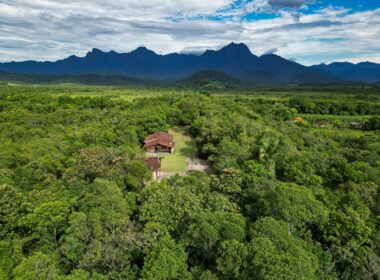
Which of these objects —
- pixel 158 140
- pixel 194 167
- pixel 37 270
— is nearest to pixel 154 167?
pixel 194 167

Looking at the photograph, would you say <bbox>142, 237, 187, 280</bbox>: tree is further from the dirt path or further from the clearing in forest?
the clearing in forest

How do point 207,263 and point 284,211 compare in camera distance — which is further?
point 284,211

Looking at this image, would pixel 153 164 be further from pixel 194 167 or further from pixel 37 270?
pixel 37 270

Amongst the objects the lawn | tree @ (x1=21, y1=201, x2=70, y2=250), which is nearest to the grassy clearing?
the lawn

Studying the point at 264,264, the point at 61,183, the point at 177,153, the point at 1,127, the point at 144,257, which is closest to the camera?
the point at 264,264

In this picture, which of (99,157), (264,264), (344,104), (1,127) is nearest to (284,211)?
(264,264)

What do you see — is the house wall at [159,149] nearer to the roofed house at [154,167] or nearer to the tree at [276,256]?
the roofed house at [154,167]

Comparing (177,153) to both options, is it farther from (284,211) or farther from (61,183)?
(284,211)
